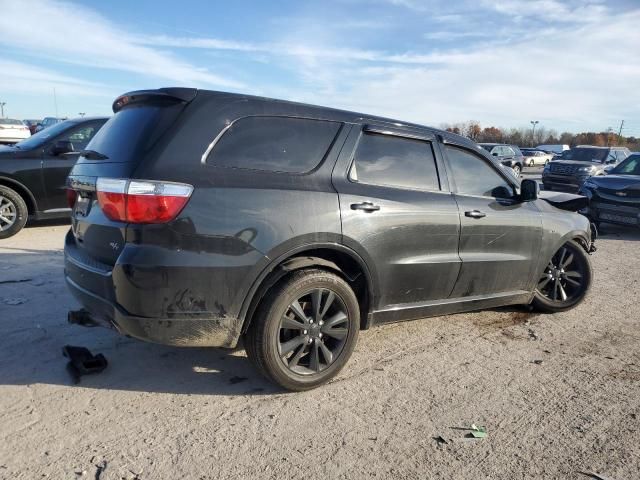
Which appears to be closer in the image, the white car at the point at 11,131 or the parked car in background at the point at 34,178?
the parked car in background at the point at 34,178

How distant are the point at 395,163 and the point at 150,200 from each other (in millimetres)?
1842

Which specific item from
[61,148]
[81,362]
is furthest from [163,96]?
[61,148]

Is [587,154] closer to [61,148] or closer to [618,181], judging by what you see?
[618,181]

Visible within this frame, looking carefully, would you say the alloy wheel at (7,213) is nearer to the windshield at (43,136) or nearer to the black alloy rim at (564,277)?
the windshield at (43,136)

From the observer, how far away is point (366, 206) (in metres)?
3.34

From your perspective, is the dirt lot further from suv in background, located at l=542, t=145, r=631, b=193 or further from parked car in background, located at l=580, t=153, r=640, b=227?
suv in background, located at l=542, t=145, r=631, b=193

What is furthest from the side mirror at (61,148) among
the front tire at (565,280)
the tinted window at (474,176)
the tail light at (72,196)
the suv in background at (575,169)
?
the suv in background at (575,169)

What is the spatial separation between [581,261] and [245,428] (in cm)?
393

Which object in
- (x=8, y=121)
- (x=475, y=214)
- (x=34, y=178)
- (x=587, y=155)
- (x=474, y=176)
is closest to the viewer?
(x=475, y=214)

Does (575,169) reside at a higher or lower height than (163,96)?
lower

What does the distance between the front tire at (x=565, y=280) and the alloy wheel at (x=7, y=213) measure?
700 cm

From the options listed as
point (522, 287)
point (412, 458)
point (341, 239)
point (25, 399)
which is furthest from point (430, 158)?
point (25, 399)

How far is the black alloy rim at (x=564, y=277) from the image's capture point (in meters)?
4.95

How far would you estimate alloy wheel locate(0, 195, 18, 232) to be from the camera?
7074 mm
